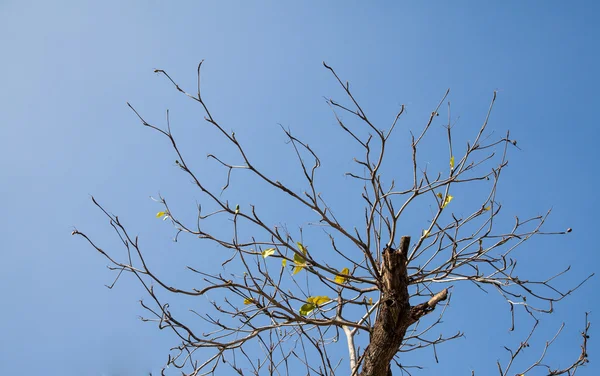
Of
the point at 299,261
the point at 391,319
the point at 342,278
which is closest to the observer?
the point at 391,319

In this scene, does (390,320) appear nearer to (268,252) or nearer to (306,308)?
(306,308)

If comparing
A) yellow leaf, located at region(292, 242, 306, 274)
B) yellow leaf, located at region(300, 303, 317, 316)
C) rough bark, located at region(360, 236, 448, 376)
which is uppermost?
yellow leaf, located at region(292, 242, 306, 274)

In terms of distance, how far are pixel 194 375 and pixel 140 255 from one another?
2.05ft

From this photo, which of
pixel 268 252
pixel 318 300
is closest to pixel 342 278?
pixel 318 300

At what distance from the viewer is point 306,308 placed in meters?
2.17

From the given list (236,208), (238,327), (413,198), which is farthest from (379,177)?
(238,327)

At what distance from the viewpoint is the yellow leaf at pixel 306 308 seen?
217cm

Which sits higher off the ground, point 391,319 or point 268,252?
point 268,252

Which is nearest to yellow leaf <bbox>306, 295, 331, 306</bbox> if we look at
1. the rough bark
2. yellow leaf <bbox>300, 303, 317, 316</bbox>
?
yellow leaf <bbox>300, 303, 317, 316</bbox>

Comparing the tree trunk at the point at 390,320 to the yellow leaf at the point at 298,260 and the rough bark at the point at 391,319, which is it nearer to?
the rough bark at the point at 391,319

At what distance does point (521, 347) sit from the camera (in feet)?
8.55

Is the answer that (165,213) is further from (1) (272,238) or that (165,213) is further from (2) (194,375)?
(2) (194,375)

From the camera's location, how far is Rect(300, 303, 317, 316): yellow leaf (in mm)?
2168

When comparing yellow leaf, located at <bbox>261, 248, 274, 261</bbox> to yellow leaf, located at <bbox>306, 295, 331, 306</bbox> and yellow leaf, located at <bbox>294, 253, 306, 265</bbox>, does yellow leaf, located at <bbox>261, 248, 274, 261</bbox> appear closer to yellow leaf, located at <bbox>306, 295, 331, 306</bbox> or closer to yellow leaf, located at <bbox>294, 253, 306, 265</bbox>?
yellow leaf, located at <bbox>294, 253, 306, 265</bbox>
